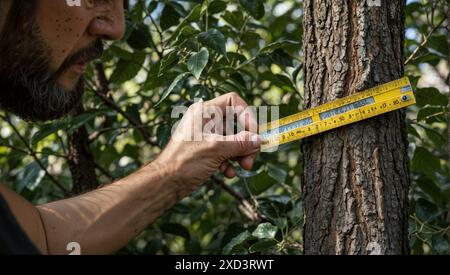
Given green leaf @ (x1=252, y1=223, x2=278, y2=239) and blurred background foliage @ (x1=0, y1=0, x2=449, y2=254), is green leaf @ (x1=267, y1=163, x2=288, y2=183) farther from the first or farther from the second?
green leaf @ (x1=252, y1=223, x2=278, y2=239)

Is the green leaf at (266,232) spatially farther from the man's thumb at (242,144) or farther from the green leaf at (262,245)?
the man's thumb at (242,144)

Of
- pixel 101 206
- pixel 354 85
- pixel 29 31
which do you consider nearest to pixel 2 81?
pixel 29 31

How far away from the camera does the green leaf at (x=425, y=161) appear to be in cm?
224

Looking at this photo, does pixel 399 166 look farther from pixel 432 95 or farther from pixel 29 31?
pixel 29 31

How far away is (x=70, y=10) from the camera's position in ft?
5.61

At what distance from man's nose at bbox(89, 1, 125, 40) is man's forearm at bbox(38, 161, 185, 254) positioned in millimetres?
384

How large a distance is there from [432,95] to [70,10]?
3.82 feet

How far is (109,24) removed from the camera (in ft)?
5.92

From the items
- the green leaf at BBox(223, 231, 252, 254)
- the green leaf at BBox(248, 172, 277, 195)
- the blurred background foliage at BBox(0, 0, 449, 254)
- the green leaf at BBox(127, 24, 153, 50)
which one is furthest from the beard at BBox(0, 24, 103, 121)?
the green leaf at BBox(248, 172, 277, 195)

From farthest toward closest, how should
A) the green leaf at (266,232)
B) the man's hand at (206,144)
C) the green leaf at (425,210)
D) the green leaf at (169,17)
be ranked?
the green leaf at (169,17), the green leaf at (425,210), the green leaf at (266,232), the man's hand at (206,144)

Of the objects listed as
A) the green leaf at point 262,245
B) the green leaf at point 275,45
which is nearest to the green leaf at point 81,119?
the green leaf at point 275,45

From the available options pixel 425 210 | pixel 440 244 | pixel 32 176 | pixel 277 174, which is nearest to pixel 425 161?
pixel 425 210

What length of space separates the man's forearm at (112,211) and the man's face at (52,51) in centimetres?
30

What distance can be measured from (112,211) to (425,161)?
114 cm
